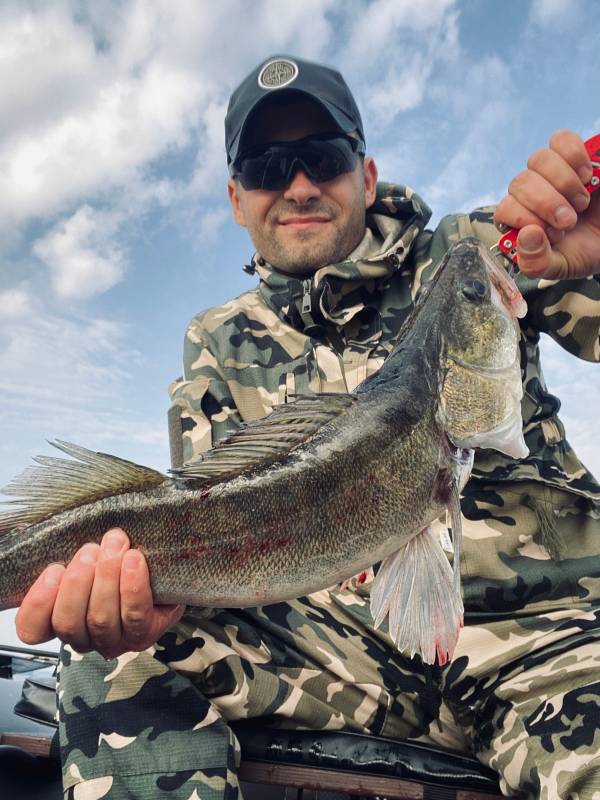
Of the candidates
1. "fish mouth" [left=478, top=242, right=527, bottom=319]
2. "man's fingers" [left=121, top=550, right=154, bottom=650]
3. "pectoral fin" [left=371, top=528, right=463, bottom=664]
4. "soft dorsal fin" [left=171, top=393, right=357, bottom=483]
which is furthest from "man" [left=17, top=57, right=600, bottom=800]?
"pectoral fin" [left=371, top=528, right=463, bottom=664]

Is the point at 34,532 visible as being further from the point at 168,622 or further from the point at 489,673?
the point at 489,673

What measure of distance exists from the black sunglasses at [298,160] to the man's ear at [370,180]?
364 mm

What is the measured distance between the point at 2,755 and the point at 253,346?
281 cm

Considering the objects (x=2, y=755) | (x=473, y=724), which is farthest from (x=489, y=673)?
(x=2, y=755)

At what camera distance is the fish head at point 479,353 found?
2.52m

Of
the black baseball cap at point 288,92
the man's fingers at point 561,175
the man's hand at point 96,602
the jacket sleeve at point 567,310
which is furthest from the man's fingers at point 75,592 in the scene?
the black baseball cap at point 288,92

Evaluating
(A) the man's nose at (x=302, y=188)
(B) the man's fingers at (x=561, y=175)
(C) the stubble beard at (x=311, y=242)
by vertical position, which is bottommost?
(B) the man's fingers at (x=561, y=175)

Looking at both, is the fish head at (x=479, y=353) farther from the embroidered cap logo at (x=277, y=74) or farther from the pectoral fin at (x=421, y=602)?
the embroidered cap logo at (x=277, y=74)

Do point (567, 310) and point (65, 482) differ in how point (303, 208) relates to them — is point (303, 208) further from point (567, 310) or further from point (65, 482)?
point (65, 482)

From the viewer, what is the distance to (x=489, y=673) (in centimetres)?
305

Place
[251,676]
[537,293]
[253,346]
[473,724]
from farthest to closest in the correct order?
[253,346]
[537,293]
[473,724]
[251,676]

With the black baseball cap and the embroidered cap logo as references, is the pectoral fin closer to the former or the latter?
the black baseball cap

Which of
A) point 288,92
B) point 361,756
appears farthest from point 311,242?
point 361,756

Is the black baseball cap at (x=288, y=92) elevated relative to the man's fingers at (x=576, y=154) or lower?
elevated
